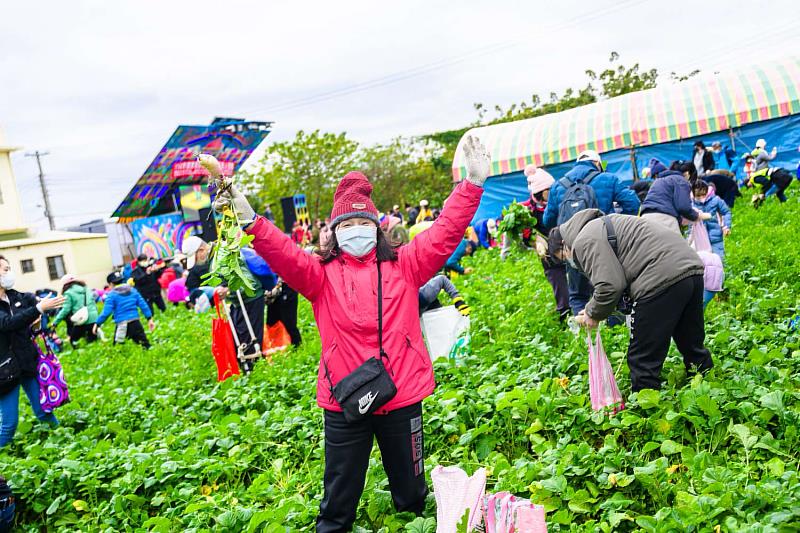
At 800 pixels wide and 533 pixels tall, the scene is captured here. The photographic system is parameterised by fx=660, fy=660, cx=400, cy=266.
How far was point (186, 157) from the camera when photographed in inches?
1341

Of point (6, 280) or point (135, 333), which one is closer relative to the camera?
point (6, 280)

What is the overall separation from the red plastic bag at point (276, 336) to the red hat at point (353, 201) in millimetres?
5287

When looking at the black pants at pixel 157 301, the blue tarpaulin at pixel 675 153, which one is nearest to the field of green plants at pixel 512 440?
the black pants at pixel 157 301

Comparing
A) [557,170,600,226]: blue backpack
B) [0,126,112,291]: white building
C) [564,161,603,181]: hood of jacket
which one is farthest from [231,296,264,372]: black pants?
[0,126,112,291]: white building

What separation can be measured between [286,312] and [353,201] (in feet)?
17.5

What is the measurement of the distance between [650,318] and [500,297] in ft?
16.8

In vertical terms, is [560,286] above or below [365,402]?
below

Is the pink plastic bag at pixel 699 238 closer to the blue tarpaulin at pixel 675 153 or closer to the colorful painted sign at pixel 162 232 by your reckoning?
the blue tarpaulin at pixel 675 153

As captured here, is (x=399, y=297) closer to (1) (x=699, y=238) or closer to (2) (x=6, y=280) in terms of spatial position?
(1) (x=699, y=238)

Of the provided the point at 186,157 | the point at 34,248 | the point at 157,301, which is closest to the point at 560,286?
the point at 157,301

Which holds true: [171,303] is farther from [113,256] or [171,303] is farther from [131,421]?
[113,256]

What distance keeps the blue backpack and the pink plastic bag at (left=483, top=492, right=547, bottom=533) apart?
350 centimetres

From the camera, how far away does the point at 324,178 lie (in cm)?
3853

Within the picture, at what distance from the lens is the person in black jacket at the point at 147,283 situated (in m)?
17.7
